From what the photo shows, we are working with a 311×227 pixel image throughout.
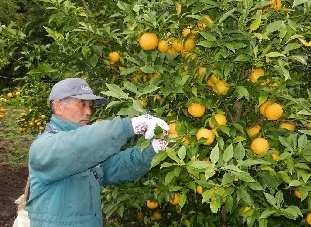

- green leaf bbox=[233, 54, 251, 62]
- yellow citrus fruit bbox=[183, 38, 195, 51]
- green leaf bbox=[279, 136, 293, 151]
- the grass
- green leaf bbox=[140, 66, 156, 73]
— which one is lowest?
the grass

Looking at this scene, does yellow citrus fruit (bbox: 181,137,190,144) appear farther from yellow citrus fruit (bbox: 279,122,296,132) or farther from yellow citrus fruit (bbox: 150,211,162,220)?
yellow citrus fruit (bbox: 150,211,162,220)

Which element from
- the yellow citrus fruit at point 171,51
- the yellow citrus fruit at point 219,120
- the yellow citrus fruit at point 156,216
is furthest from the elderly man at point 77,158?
the yellow citrus fruit at point 156,216

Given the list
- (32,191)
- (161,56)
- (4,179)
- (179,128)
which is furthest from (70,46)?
(4,179)

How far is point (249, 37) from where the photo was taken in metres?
1.93

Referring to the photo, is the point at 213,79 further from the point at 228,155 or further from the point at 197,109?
the point at 228,155

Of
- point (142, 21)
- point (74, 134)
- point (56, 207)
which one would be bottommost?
point (56, 207)

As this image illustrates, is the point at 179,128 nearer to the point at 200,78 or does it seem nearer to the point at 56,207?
the point at 200,78

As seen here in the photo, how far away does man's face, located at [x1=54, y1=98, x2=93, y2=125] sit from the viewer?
7.75ft

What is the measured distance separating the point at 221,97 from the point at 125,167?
761mm

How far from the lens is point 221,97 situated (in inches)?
85.4

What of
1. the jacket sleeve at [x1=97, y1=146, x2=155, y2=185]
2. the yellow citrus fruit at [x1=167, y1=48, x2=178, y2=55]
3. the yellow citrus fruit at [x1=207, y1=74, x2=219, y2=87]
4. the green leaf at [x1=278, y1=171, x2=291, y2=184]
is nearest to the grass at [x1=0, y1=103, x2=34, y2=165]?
the jacket sleeve at [x1=97, y1=146, x2=155, y2=185]

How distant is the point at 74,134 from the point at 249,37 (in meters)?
0.85

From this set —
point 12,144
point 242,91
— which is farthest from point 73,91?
point 12,144

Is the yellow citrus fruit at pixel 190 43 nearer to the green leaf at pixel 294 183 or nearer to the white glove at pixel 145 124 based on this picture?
the white glove at pixel 145 124
